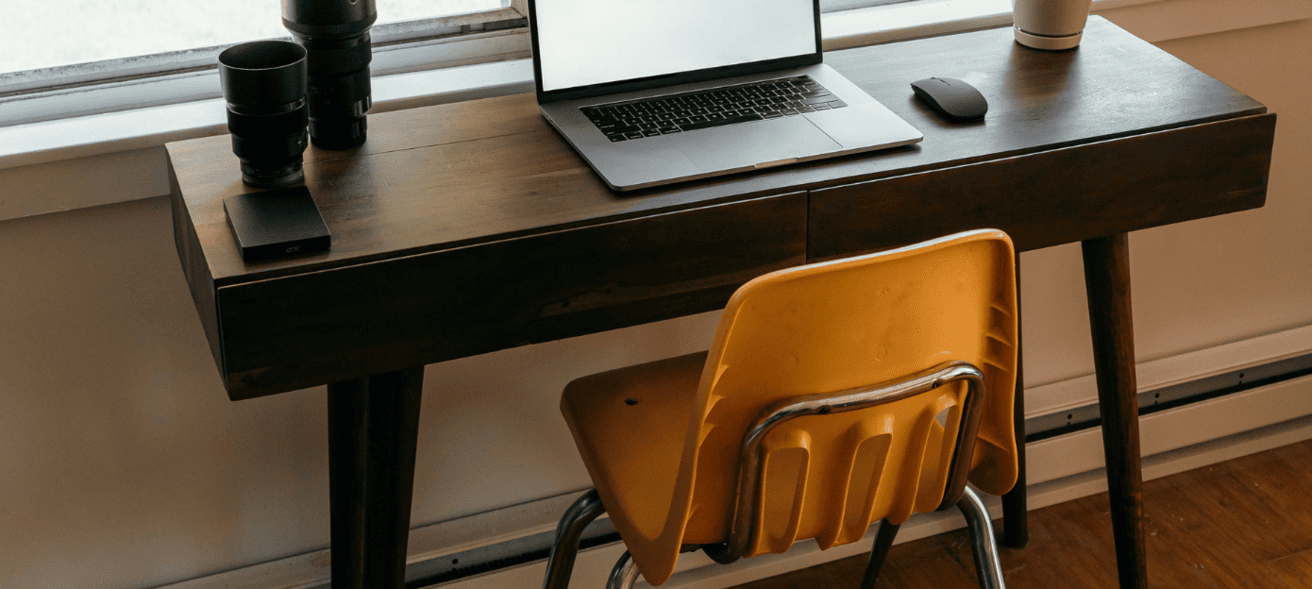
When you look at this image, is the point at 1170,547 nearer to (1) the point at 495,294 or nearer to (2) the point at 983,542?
(2) the point at 983,542

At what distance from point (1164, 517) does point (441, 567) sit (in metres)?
1.20

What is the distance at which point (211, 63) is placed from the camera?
146 centimetres

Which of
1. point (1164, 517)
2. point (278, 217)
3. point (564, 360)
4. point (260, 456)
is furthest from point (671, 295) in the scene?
point (1164, 517)

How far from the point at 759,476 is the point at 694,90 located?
54cm

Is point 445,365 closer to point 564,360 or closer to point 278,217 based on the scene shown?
point 564,360

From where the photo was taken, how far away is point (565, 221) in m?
1.11

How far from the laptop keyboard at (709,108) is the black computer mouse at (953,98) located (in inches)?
4.2

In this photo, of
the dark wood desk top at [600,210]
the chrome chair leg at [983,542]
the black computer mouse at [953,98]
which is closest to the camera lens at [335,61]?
the dark wood desk top at [600,210]

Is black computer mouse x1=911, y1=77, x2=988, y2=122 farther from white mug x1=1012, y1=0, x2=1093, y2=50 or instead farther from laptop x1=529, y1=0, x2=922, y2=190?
white mug x1=1012, y1=0, x2=1093, y2=50

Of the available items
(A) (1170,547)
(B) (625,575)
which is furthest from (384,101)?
(A) (1170,547)

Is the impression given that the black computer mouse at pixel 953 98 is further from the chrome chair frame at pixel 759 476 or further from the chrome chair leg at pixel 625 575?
the chrome chair leg at pixel 625 575

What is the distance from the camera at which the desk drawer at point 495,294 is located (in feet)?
3.34

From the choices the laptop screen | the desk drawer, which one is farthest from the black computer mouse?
the desk drawer

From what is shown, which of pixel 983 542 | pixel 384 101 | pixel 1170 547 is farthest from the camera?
pixel 1170 547
